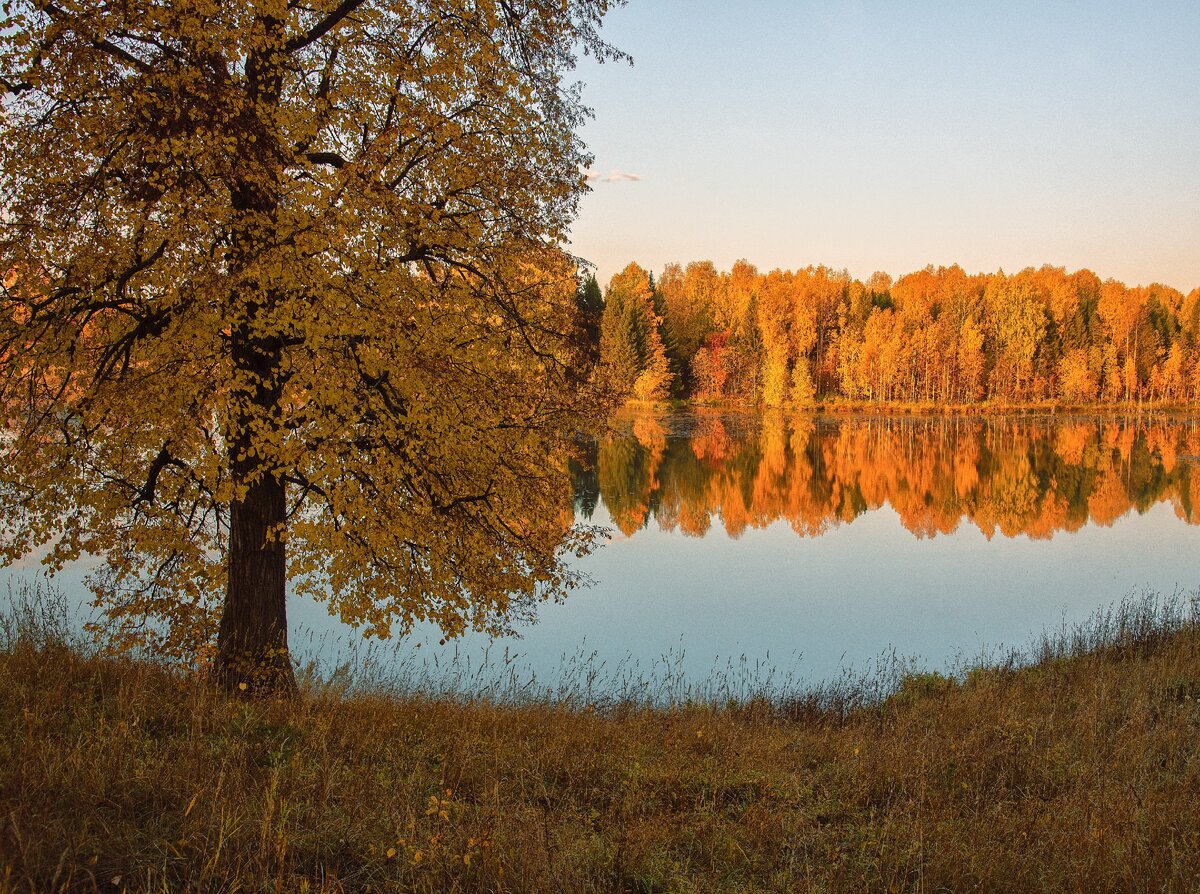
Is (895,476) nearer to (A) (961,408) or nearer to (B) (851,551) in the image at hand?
(B) (851,551)

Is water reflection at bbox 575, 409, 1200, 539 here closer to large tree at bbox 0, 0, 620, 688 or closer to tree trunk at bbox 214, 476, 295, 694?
large tree at bbox 0, 0, 620, 688

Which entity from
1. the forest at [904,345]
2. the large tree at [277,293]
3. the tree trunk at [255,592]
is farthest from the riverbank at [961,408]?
the tree trunk at [255,592]

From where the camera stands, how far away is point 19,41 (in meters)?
5.85

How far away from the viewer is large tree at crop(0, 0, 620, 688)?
654cm

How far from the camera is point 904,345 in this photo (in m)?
71.9

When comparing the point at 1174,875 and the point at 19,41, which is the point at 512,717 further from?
the point at 19,41

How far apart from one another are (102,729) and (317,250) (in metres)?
3.86

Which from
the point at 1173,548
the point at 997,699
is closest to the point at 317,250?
the point at 997,699

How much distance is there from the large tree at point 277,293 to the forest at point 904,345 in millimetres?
56940

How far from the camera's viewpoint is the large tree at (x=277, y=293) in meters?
6.54

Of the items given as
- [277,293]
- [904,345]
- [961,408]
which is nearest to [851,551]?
[277,293]

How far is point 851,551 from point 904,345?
53.2m

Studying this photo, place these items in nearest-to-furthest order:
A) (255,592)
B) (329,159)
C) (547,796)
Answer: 1. (547,796)
2. (255,592)
3. (329,159)

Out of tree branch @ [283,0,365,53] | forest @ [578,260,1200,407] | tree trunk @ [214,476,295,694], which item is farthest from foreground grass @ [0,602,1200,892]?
forest @ [578,260,1200,407]
